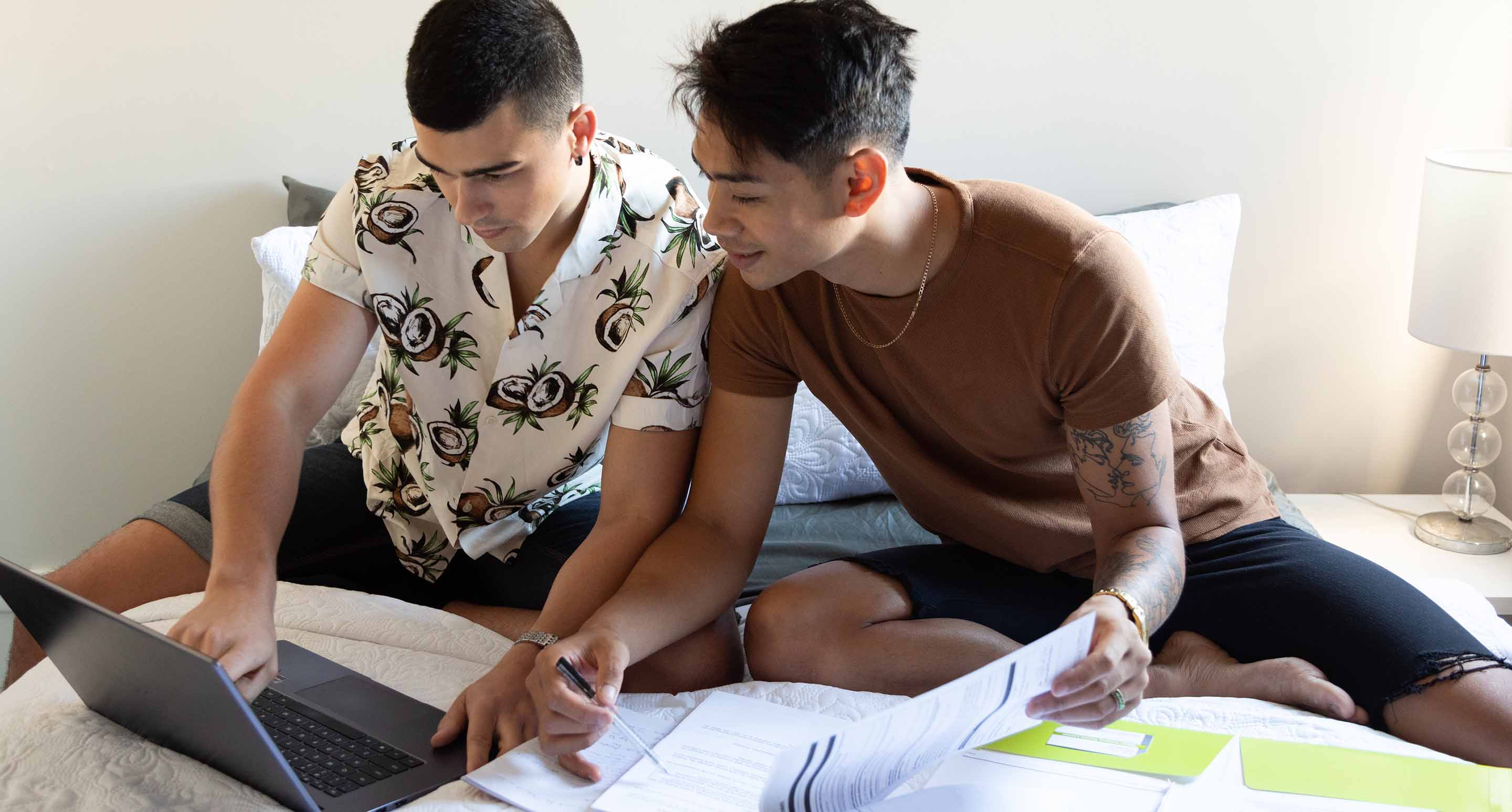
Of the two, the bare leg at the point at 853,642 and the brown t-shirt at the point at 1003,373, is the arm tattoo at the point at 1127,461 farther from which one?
the bare leg at the point at 853,642

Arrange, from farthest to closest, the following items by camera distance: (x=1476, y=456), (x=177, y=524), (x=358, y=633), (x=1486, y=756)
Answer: (x=1476, y=456) < (x=177, y=524) < (x=358, y=633) < (x=1486, y=756)

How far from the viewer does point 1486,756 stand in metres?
1.19

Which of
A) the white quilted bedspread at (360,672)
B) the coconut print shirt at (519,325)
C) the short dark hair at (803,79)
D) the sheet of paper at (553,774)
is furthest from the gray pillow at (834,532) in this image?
the short dark hair at (803,79)

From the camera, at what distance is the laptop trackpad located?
116 cm

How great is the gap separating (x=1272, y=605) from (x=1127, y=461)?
0.30 m

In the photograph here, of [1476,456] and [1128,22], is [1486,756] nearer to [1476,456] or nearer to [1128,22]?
[1476,456]

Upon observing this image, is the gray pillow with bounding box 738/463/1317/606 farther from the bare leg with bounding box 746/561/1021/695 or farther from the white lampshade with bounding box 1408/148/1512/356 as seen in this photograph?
the white lampshade with bounding box 1408/148/1512/356

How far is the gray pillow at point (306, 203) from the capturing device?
2119 mm

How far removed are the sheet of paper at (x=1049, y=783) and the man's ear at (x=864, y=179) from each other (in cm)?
55

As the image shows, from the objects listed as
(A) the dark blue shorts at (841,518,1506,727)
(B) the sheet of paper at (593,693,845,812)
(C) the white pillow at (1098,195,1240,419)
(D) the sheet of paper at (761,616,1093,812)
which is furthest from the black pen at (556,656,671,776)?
(C) the white pillow at (1098,195,1240,419)

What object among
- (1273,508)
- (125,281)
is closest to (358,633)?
(1273,508)

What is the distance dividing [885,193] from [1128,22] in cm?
116

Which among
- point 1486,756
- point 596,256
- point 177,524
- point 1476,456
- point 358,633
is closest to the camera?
point 1486,756

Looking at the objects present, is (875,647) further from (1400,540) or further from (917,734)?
(1400,540)
